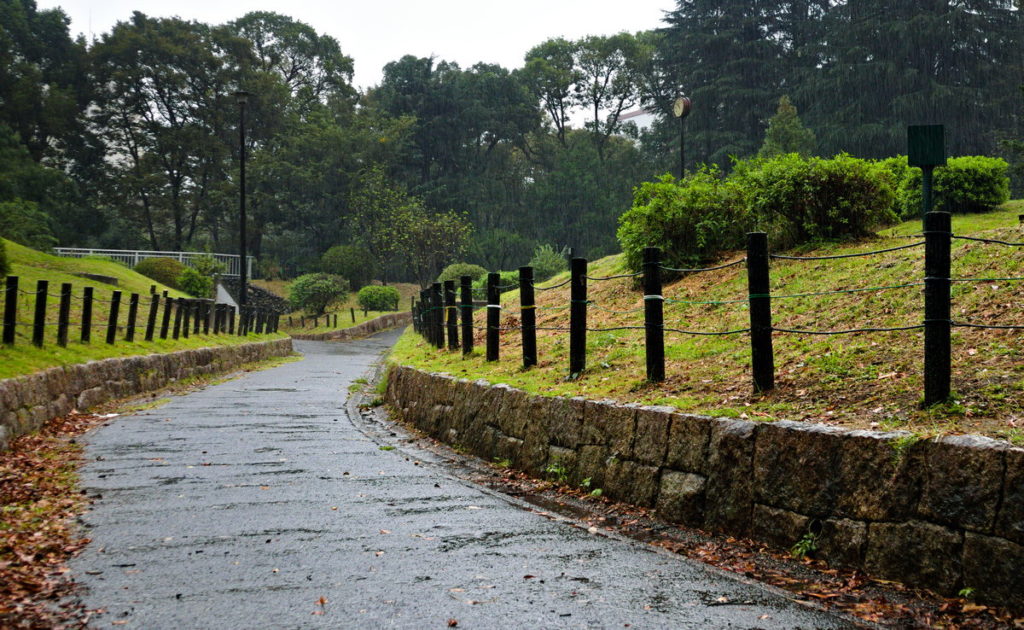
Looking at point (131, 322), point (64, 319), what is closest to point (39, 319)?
point (64, 319)

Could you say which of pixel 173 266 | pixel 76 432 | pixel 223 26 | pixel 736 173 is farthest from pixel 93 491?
pixel 223 26

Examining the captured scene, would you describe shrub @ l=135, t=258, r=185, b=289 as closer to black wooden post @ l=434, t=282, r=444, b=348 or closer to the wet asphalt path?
black wooden post @ l=434, t=282, r=444, b=348

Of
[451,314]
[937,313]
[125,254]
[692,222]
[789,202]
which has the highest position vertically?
[125,254]

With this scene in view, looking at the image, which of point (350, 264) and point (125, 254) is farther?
point (350, 264)

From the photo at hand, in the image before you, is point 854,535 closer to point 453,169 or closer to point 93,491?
point 93,491

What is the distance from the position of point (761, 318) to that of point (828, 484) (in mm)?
1940

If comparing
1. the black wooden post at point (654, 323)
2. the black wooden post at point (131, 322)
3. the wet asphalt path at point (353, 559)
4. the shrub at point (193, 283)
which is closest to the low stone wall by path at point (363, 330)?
the shrub at point (193, 283)

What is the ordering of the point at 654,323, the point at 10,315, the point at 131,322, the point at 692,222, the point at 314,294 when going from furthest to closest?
1. the point at 314,294
2. the point at 131,322
3. the point at 692,222
4. the point at 10,315
5. the point at 654,323

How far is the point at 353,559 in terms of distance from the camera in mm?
4797

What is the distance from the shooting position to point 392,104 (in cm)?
6725

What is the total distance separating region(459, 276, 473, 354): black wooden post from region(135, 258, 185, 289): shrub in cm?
2762

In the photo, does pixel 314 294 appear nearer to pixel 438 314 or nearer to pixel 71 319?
pixel 71 319

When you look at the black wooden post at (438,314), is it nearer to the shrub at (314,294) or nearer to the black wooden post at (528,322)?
the black wooden post at (528,322)

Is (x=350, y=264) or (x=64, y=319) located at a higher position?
(x=350, y=264)
